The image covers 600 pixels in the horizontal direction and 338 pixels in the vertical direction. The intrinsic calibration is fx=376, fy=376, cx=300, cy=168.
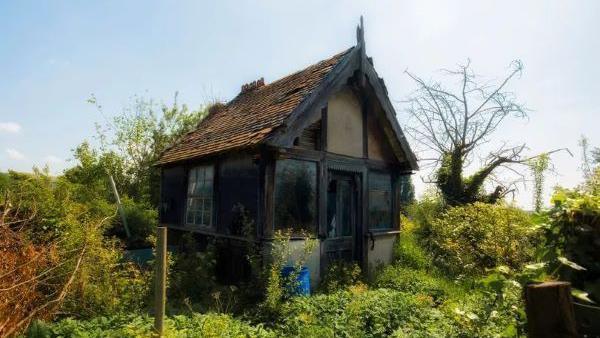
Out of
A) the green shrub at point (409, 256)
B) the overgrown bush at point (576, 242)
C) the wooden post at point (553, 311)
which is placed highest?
the overgrown bush at point (576, 242)

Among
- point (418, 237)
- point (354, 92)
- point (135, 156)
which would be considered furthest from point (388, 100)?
point (135, 156)

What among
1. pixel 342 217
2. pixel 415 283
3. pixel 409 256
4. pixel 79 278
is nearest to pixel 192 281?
pixel 79 278

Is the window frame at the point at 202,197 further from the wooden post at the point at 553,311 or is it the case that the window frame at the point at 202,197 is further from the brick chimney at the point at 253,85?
the wooden post at the point at 553,311

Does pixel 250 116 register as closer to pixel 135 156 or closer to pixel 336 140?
pixel 336 140

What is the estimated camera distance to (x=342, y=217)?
9.82m

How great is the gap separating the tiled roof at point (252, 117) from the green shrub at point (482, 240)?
5743mm

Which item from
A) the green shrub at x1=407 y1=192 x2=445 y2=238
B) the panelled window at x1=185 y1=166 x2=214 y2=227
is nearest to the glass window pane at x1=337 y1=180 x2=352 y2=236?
the panelled window at x1=185 y1=166 x2=214 y2=227

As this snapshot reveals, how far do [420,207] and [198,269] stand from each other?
10.6 metres

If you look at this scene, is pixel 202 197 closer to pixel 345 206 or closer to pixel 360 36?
pixel 345 206

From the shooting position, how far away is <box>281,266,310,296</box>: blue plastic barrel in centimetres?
668

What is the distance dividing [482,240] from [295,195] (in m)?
5.78

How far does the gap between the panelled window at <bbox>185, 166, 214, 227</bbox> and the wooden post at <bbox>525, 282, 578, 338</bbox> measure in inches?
334

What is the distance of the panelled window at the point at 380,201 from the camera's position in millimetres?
10508

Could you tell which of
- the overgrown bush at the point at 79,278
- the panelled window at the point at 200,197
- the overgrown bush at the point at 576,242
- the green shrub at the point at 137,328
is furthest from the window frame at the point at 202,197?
the overgrown bush at the point at 576,242
